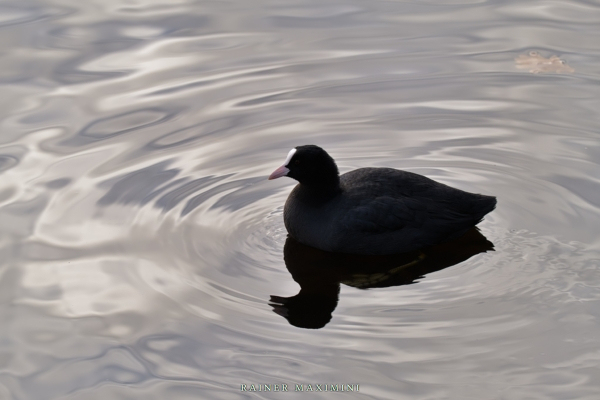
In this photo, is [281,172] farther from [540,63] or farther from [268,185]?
[540,63]

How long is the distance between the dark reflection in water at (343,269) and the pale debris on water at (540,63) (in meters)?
3.23

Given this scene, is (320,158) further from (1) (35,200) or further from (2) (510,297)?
(1) (35,200)

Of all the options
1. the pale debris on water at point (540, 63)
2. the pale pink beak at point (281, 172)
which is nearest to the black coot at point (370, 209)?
the pale pink beak at point (281, 172)

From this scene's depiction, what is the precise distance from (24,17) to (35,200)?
4.42 metres

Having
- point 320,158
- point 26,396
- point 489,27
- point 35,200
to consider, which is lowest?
point 26,396

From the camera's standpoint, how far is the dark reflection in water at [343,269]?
564 cm

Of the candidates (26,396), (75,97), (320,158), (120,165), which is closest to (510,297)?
(320,158)

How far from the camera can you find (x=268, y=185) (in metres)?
7.27

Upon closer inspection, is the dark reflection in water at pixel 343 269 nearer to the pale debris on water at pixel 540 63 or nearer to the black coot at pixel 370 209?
the black coot at pixel 370 209

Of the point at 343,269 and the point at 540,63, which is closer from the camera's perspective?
the point at 343,269

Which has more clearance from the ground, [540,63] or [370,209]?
[540,63]

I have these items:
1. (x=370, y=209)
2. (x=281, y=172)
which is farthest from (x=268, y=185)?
(x=370, y=209)

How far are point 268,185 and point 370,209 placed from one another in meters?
1.30

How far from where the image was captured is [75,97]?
8.66 m
